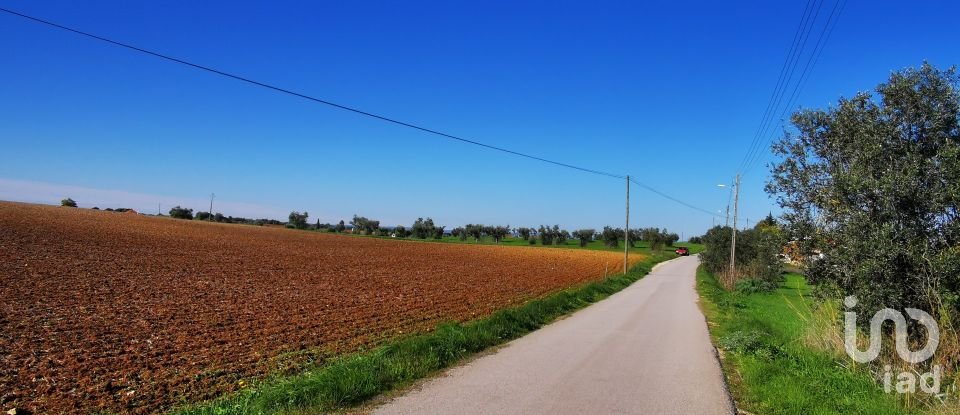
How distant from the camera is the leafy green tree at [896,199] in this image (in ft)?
27.0

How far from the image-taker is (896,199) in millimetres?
8508

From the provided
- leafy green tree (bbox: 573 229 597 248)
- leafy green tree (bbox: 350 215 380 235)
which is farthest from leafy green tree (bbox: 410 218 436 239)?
leafy green tree (bbox: 573 229 597 248)

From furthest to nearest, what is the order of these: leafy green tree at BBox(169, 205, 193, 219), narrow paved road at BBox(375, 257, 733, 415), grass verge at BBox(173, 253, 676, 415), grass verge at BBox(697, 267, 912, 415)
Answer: leafy green tree at BBox(169, 205, 193, 219)
grass verge at BBox(697, 267, 912, 415)
narrow paved road at BBox(375, 257, 733, 415)
grass verge at BBox(173, 253, 676, 415)

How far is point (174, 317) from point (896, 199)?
617 inches

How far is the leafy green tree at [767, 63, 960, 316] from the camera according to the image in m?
8.22

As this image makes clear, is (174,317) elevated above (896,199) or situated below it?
below

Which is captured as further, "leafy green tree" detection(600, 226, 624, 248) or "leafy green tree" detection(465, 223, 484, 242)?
"leafy green tree" detection(465, 223, 484, 242)

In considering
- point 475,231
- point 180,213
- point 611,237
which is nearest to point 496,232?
point 475,231

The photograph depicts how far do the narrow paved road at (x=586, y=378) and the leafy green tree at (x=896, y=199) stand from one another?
9.63 feet

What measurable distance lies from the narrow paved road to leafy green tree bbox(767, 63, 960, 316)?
293 cm

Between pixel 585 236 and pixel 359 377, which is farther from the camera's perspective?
pixel 585 236

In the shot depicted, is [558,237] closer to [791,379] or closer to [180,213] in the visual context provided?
[180,213]

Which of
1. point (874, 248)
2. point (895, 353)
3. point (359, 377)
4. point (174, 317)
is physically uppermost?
point (874, 248)

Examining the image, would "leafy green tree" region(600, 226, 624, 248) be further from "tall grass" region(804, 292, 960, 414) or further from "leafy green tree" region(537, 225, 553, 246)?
"tall grass" region(804, 292, 960, 414)
